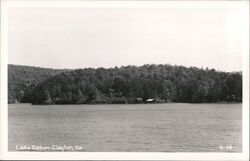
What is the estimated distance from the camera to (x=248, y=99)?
8.55 feet

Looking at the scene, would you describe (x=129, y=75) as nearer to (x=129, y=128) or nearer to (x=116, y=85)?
(x=116, y=85)

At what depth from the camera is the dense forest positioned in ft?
8.90

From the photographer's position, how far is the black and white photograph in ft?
8.65

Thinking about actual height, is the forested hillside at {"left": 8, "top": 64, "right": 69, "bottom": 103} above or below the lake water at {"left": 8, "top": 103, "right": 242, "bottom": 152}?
above

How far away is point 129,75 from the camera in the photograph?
276 cm

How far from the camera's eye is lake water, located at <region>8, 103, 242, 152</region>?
2631 millimetres

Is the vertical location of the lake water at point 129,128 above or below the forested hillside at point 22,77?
below

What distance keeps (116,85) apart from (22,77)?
46 cm

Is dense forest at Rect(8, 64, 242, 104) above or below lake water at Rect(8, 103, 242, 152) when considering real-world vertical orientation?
above

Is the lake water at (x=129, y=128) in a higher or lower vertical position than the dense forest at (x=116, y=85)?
lower

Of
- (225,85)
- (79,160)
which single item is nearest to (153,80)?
(225,85)

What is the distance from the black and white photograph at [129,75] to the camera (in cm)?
264

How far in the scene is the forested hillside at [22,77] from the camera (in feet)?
8.85

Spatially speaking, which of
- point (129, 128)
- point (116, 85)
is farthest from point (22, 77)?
point (129, 128)
